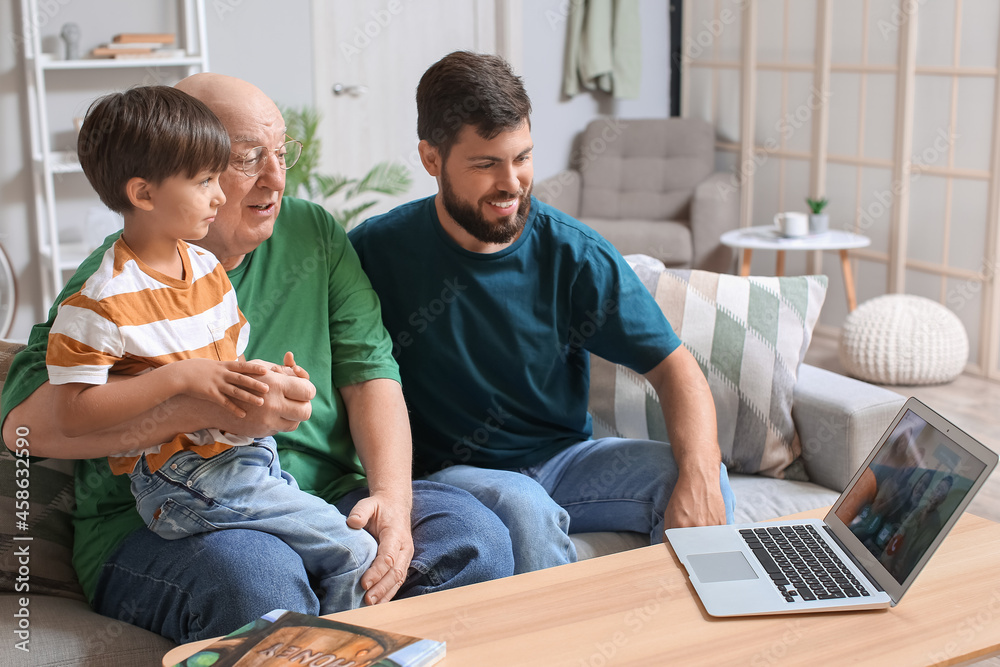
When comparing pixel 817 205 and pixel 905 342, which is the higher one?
pixel 817 205

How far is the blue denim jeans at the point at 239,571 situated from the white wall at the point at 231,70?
3.14 metres

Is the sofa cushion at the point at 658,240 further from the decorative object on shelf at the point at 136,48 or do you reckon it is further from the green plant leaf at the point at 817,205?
the decorative object on shelf at the point at 136,48

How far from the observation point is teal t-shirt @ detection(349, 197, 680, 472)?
171 centimetres

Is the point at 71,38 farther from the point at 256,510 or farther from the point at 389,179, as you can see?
the point at 256,510

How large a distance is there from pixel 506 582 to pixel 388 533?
24 centimetres

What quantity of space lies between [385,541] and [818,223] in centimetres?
320

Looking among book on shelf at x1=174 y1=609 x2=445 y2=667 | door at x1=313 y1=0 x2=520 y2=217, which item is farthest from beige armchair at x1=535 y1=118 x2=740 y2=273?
book on shelf at x1=174 y1=609 x2=445 y2=667

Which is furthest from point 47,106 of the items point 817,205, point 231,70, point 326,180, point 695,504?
point 695,504

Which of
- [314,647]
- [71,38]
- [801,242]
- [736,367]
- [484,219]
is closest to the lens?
[314,647]

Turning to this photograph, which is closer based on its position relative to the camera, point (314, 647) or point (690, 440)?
point (314, 647)

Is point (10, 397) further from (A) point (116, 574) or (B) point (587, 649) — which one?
(B) point (587, 649)

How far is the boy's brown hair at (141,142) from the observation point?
3.83 feet

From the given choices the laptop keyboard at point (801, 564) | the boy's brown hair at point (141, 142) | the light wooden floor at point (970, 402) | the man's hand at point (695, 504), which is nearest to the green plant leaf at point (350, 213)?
the light wooden floor at point (970, 402)

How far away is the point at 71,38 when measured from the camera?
384 centimetres
